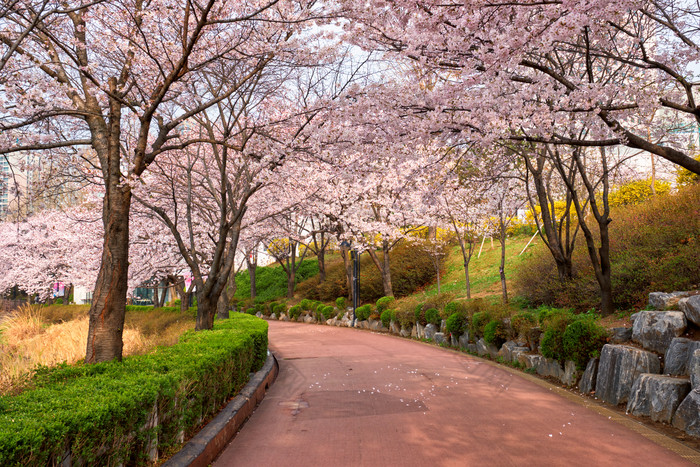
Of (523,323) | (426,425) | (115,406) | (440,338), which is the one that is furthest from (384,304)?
(115,406)

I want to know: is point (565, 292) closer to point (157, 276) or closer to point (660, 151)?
point (660, 151)

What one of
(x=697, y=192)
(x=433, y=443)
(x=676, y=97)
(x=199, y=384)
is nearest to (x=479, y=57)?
(x=676, y=97)

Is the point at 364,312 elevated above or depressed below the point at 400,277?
below

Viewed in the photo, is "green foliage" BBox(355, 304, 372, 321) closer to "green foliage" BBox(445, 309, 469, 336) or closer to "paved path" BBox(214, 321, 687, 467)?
"green foliage" BBox(445, 309, 469, 336)

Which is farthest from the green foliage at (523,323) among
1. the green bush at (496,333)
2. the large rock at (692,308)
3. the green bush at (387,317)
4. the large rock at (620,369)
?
the green bush at (387,317)

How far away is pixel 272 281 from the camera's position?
116 ft

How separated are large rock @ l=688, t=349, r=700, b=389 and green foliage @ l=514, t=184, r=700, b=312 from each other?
2739 mm

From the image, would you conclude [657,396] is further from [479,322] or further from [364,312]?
[364,312]

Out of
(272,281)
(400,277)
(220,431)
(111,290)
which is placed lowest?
(220,431)

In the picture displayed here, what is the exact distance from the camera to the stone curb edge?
448 cm

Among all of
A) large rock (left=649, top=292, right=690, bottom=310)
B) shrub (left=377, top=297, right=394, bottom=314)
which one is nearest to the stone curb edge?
large rock (left=649, top=292, right=690, bottom=310)

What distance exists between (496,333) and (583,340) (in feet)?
11.3

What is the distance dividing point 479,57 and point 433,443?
4.73 m

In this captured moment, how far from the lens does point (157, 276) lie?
2489 cm
